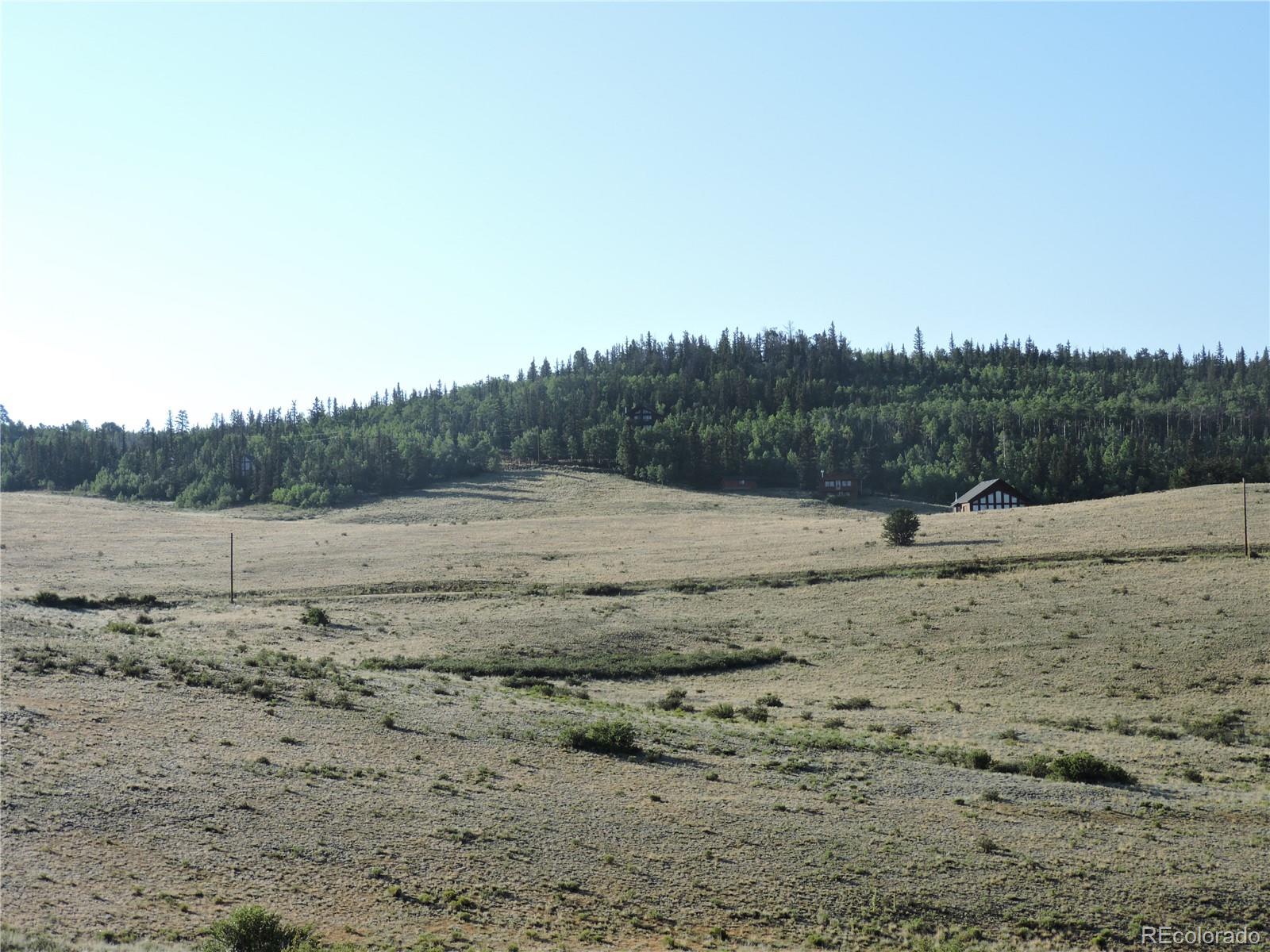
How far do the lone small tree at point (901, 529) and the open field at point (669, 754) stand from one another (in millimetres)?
6857

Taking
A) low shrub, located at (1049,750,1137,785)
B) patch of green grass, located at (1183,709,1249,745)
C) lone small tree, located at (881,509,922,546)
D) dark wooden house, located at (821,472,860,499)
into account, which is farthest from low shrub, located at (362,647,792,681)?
dark wooden house, located at (821,472,860,499)

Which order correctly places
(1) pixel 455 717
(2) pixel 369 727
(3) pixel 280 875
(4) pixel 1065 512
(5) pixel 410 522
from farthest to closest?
(5) pixel 410 522
(4) pixel 1065 512
(1) pixel 455 717
(2) pixel 369 727
(3) pixel 280 875

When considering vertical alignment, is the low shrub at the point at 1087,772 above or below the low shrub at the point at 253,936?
below

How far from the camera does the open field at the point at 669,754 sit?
1905 cm

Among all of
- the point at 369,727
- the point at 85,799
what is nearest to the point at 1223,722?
the point at 369,727

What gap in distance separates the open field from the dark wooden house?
74.3 metres

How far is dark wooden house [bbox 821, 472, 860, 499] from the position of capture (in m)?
147

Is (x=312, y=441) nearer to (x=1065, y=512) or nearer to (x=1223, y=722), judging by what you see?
(x=1065, y=512)

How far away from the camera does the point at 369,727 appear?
99.7 feet

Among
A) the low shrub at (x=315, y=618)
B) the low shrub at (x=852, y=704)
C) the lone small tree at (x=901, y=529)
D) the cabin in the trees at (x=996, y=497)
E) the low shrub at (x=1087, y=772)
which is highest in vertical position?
the cabin in the trees at (x=996, y=497)

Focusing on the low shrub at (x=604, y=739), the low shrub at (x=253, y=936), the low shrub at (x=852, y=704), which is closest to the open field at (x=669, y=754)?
the low shrub at (x=852, y=704)

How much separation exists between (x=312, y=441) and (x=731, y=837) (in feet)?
567

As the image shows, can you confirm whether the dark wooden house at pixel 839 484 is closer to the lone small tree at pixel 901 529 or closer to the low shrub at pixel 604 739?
the lone small tree at pixel 901 529

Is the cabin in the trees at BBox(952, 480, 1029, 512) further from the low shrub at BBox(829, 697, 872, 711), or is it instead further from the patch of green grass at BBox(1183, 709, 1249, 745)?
the low shrub at BBox(829, 697, 872, 711)
